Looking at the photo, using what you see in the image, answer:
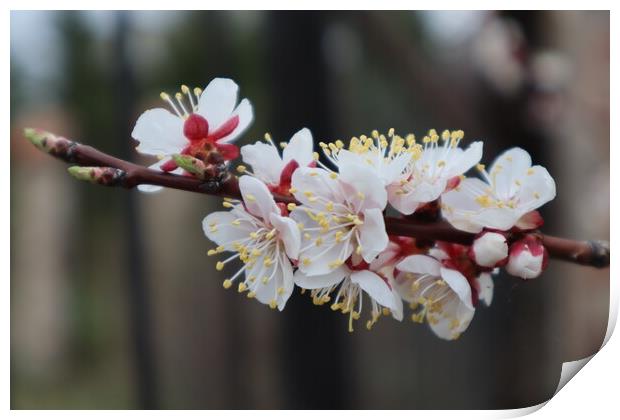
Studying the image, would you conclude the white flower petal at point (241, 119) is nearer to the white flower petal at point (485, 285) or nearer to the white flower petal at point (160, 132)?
the white flower petal at point (160, 132)

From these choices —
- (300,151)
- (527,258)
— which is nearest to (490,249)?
(527,258)

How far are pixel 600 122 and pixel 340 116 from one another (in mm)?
593

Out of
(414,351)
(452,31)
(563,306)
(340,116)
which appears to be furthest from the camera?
(414,351)

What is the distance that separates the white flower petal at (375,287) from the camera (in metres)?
0.39

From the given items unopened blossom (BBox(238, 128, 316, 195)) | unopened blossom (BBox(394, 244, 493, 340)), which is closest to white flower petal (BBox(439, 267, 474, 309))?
unopened blossom (BBox(394, 244, 493, 340))

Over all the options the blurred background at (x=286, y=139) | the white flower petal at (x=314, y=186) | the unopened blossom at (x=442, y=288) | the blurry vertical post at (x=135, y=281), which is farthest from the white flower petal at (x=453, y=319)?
the blurry vertical post at (x=135, y=281)

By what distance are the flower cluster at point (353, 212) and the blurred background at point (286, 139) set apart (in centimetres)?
26

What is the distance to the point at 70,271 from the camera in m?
1.71

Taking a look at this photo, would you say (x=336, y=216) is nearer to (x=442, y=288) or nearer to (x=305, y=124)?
(x=442, y=288)

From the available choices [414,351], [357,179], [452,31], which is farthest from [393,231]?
[414,351]

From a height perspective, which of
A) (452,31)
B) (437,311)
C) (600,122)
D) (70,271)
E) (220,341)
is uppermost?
(452,31)

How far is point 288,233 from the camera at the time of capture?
1.30ft

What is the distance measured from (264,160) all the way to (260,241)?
2.0 inches
